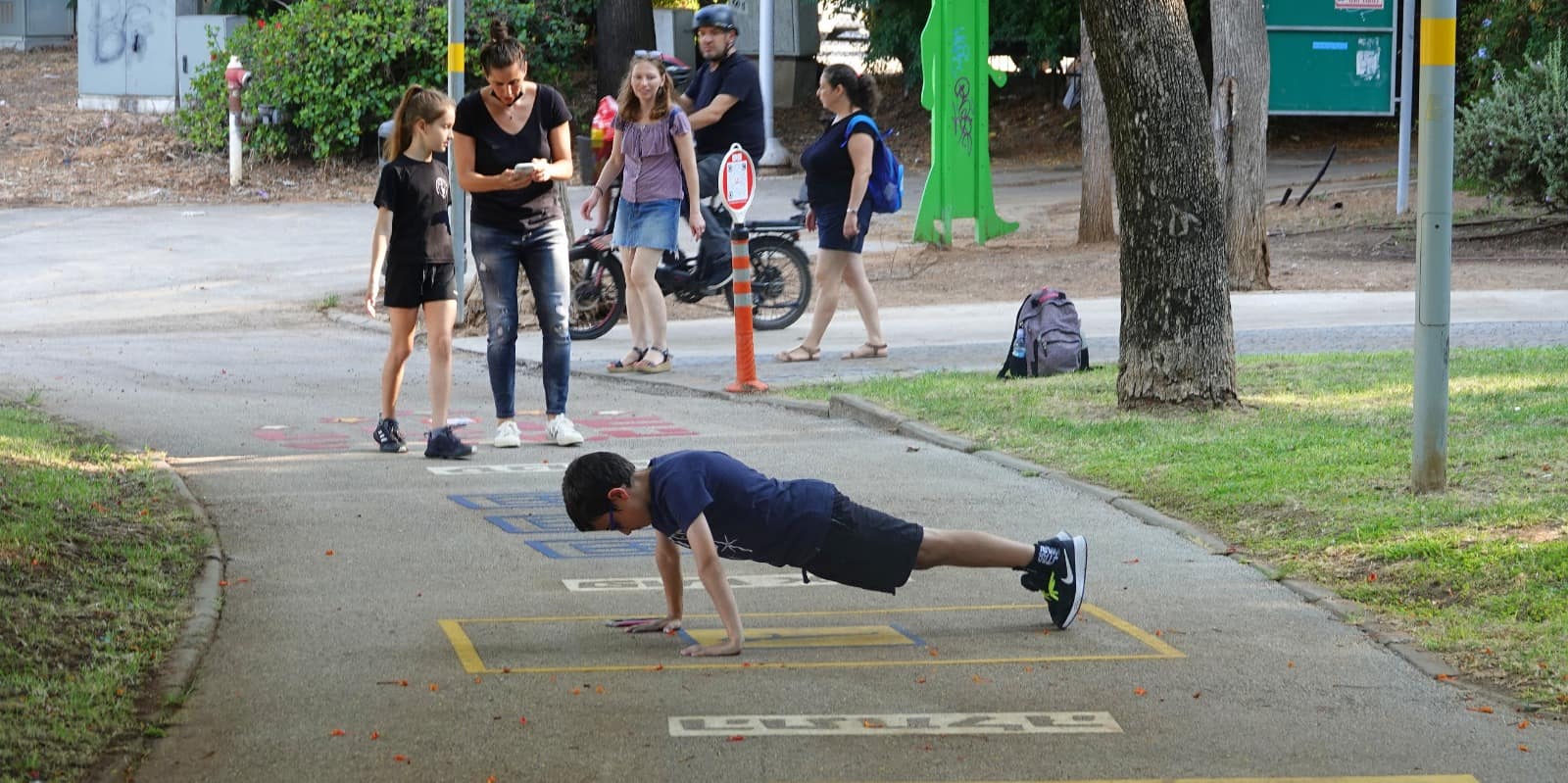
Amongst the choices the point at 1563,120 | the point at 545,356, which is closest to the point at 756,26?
the point at 1563,120

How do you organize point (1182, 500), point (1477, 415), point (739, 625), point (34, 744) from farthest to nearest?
point (1477, 415)
point (1182, 500)
point (739, 625)
point (34, 744)

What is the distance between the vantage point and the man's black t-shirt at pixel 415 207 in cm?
923

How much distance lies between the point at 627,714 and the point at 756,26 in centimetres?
3017

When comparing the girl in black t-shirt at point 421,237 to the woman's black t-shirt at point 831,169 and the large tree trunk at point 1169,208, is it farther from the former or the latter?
the woman's black t-shirt at point 831,169

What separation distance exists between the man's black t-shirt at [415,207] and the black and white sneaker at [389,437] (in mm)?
823

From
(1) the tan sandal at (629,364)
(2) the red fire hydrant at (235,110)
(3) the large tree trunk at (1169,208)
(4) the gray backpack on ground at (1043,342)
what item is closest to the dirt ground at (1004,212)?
(2) the red fire hydrant at (235,110)

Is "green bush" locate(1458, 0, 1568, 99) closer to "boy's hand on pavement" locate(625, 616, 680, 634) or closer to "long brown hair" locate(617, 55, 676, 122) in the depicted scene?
"long brown hair" locate(617, 55, 676, 122)

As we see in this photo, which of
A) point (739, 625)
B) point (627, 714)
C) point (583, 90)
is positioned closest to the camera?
point (627, 714)

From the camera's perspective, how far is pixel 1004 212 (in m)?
24.6

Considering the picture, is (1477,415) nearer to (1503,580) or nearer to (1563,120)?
(1503,580)

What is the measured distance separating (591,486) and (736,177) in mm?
7770

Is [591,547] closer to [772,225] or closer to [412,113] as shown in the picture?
[412,113]

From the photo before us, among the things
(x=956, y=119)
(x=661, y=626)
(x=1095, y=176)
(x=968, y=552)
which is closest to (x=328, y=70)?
(x=956, y=119)

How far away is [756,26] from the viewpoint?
3447cm
